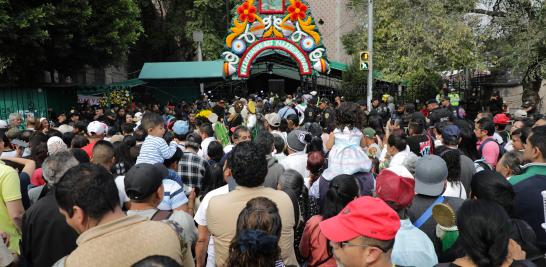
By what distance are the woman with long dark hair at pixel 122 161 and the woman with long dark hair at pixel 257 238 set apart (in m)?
2.86

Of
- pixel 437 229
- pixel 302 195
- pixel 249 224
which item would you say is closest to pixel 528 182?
pixel 437 229

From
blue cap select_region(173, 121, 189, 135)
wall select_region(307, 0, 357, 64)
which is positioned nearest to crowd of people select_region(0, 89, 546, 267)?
blue cap select_region(173, 121, 189, 135)

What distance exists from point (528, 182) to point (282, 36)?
1460 centimetres

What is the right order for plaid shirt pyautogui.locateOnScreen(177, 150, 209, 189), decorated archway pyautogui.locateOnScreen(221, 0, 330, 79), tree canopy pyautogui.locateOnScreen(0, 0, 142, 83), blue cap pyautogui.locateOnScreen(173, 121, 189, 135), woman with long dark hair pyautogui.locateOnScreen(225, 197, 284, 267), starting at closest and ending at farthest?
woman with long dark hair pyautogui.locateOnScreen(225, 197, 284, 267)
plaid shirt pyautogui.locateOnScreen(177, 150, 209, 189)
blue cap pyautogui.locateOnScreen(173, 121, 189, 135)
tree canopy pyautogui.locateOnScreen(0, 0, 142, 83)
decorated archway pyautogui.locateOnScreen(221, 0, 330, 79)

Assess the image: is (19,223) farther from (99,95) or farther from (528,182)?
(99,95)

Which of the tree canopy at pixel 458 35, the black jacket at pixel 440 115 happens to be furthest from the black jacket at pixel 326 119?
the tree canopy at pixel 458 35

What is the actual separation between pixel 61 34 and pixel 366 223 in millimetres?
13920

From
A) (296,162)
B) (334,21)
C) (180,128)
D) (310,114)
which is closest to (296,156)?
(296,162)

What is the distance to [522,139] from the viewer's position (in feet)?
15.6

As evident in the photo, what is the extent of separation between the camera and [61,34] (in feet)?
41.9

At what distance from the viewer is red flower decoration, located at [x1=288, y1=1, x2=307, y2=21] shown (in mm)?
16484

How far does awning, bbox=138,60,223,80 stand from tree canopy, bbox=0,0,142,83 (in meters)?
4.29

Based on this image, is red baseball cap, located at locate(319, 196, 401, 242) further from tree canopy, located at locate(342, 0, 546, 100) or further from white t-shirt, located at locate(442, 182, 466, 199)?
tree canopy, located at locate(342, 0, 546, 100)

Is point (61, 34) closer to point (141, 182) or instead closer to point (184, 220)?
point (141, 182)
